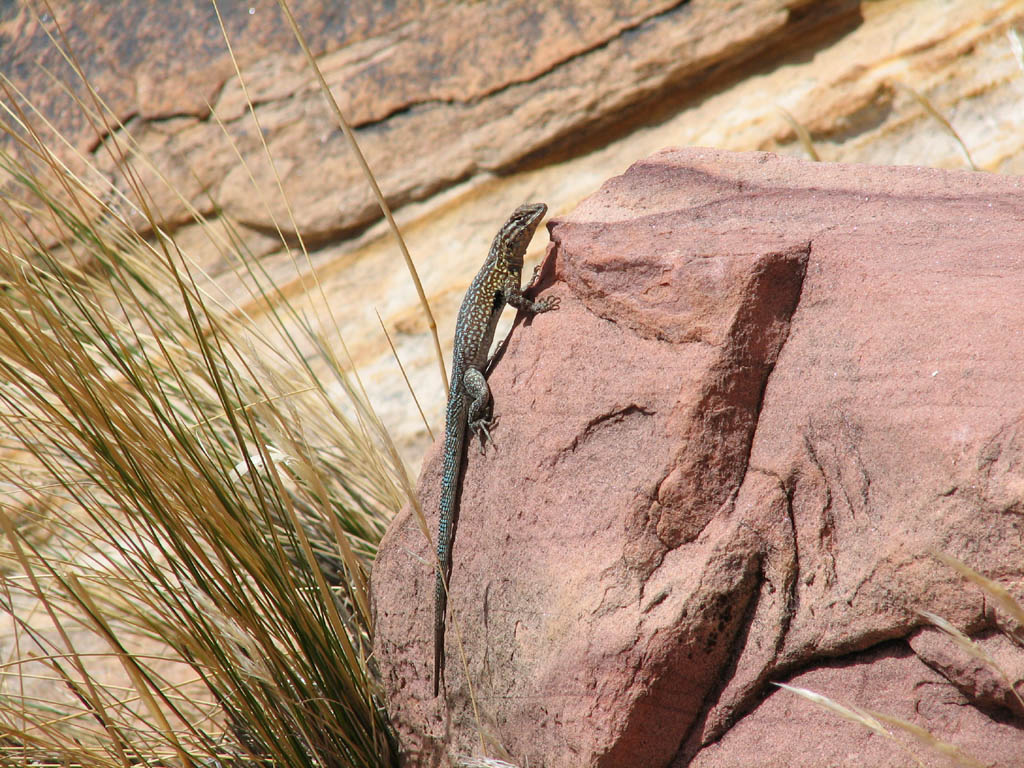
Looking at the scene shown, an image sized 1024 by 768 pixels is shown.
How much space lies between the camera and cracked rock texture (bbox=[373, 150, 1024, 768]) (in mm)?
2174

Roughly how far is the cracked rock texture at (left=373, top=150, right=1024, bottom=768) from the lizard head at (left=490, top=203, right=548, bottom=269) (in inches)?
31.6

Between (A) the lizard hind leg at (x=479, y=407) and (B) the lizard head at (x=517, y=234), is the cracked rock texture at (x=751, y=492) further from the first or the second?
(B) the lizard head at (x=517, y=234)

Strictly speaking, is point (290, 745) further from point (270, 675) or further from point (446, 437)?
point (446, 437)

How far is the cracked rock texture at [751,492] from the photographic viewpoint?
217cm

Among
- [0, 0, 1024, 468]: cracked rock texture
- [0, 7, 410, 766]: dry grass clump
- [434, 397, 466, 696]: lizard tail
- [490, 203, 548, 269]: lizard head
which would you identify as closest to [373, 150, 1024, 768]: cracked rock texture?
[434, 397, 466, 696]: lizard tail

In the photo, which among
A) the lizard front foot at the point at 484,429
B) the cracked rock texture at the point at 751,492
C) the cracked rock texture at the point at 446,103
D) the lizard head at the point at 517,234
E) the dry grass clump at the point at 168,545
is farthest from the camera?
the cracked rock texture at the point at 446,103

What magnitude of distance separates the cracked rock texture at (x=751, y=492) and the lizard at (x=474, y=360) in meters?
0.07

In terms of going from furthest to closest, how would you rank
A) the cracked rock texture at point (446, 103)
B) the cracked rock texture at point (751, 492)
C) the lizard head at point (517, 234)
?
the cracked rock texture at point (446, 103) → the lizard head at point (517, 234) → the cracked rock texture at point (751, 492)

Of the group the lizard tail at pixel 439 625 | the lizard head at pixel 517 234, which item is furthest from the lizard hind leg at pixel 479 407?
the lizard head at pixel 517 234

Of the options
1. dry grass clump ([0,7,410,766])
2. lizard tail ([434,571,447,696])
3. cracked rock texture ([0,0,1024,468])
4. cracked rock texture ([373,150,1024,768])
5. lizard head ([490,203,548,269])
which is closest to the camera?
cracked rock texture ([373,150,1024,768])

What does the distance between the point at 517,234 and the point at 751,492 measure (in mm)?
1818

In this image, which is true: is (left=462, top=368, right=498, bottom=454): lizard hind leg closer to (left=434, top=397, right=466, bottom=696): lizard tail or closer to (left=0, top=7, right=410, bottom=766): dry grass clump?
(left=434, top=397, right=466, bottom=696): lizard tail

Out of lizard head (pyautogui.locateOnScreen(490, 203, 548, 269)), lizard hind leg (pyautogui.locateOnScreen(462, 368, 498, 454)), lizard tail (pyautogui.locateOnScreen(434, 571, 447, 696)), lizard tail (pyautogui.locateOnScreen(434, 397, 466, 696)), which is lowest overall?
lizard tail (pyautogui.locateOnScreen(434, 571, 447, 696))

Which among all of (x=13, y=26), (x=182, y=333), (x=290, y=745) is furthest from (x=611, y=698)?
(x=13, y=26)
